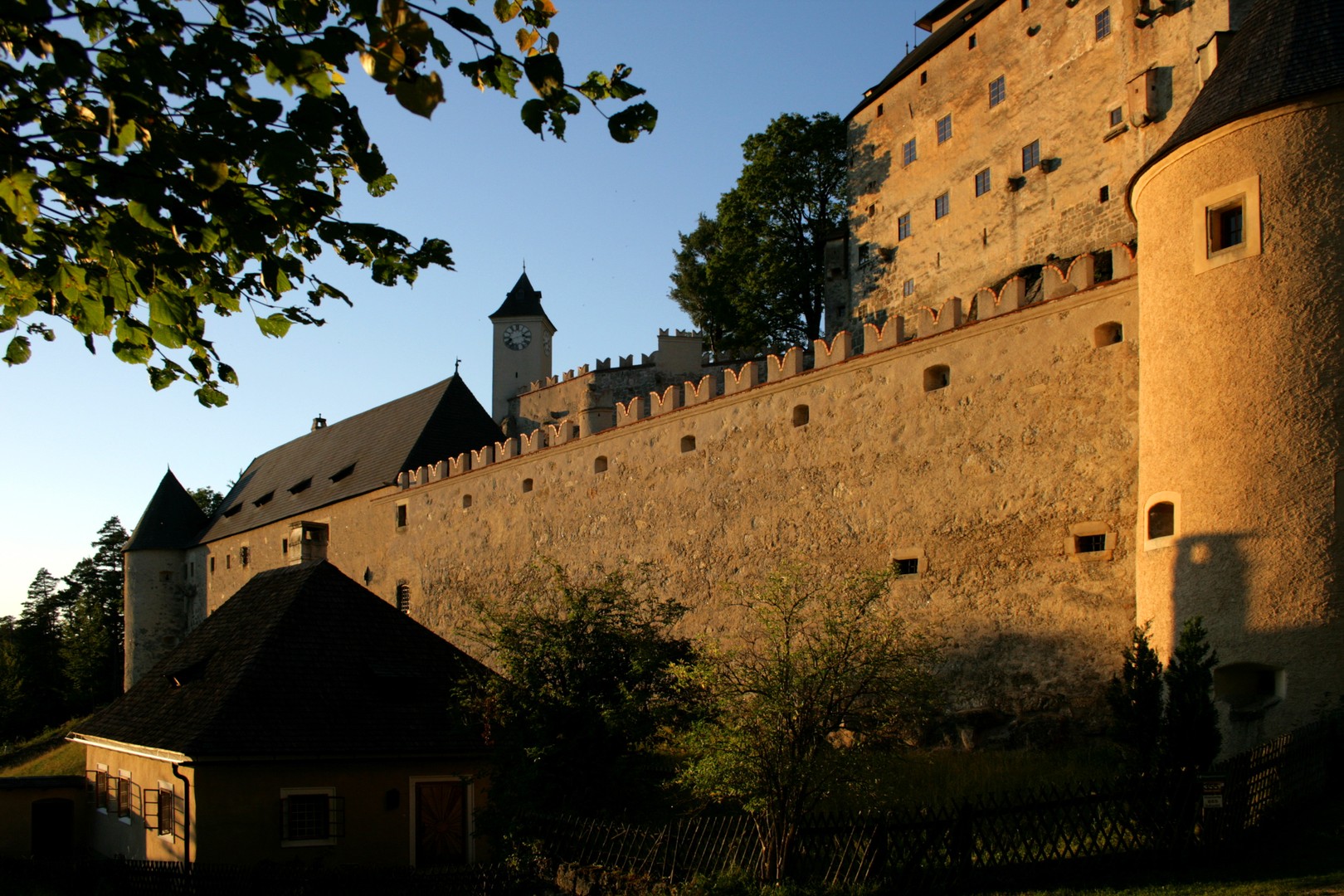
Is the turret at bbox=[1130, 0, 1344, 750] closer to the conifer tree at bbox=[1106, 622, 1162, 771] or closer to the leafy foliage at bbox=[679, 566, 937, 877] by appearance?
the conifer tree at bbox=[1106, 622, 1162, 771]

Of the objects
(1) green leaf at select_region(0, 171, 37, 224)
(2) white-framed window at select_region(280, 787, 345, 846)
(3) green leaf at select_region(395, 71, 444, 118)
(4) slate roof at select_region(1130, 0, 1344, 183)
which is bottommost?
(2) white-framed window at select_region(280, 787, 345, 846)

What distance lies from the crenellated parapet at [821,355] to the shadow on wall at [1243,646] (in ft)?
15.8

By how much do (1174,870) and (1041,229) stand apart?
20039mm

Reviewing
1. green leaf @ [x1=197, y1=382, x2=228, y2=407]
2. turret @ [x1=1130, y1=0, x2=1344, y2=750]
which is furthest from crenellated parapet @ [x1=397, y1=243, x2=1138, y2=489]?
green leaf @ [x1=197, y1=382, x2=228, y2=407]

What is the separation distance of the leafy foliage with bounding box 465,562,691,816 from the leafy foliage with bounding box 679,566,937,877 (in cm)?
170

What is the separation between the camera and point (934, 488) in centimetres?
1803

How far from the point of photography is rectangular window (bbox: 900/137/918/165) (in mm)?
32062

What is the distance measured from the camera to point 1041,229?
90.5 ft

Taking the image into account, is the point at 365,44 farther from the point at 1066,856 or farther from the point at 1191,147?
the point at 1191,147

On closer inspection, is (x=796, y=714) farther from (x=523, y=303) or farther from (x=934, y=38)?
(x=523, y=303)

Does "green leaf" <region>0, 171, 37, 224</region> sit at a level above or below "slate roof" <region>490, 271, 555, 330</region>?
below

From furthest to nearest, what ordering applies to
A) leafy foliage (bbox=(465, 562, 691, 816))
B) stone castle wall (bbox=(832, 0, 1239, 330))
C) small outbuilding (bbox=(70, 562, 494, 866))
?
stone castle wall (bbox=(832, 0, 1239, 330)) < small outbuilding (bbox=(70, 562, 494, 866)) < leafy foliage (bbox=(465, 562, 691, 816))

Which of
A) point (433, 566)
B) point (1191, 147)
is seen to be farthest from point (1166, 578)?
point (433, 566)

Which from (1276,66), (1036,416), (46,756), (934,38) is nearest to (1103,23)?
(934,38)
